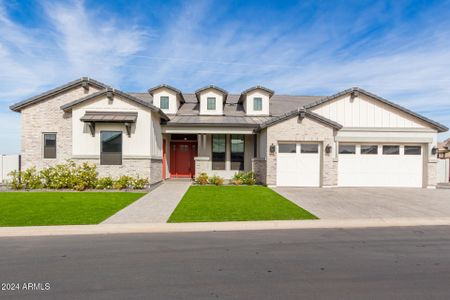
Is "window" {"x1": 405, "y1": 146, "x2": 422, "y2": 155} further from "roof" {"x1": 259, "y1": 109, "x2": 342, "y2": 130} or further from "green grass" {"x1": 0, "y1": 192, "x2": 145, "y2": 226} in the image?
"green grass" {"x1": 0, "y1": 192, "x2": 145, "y2": 226}

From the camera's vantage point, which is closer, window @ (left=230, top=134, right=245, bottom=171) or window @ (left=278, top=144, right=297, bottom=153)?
window @ (left=278, top=144, right=297, bottom=153)

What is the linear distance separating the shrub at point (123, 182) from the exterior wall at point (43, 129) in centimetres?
384

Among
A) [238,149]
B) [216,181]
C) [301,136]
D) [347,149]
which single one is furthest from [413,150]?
[216,181]

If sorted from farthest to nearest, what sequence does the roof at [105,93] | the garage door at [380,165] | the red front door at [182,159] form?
the red front door at [182,159] → the garage door at [380,165] → the roof at [105,93]

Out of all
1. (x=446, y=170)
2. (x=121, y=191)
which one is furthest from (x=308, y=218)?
(x=446, y=170)

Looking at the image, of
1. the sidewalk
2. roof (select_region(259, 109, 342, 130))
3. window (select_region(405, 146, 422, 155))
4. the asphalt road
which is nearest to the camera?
the asphalt road

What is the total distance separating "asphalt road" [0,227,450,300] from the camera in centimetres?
343

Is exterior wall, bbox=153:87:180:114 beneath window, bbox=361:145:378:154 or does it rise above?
above

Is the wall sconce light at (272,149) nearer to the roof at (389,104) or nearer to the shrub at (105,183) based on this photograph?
the roof at (389,104)

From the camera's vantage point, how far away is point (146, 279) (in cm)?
377

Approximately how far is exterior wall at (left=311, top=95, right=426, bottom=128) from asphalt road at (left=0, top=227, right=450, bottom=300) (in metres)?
9.65

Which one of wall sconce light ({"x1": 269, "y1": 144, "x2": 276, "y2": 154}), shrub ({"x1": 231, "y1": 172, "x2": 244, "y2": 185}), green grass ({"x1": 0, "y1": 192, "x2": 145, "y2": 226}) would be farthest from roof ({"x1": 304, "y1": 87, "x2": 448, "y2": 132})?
green grass ({"x1": 0, "y1": 192, "x2": 145, "y2": 226})

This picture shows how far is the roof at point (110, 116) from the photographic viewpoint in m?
12.5

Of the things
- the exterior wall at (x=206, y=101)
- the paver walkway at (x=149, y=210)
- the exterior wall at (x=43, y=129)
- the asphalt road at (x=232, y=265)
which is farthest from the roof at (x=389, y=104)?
the exterior wall at (x=43, y=129)
